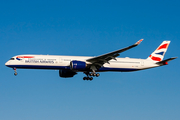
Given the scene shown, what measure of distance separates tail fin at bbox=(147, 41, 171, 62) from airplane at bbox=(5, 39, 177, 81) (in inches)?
74.3

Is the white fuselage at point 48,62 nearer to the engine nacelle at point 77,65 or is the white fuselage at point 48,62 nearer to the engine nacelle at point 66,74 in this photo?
the engine nacelle at point 77,65

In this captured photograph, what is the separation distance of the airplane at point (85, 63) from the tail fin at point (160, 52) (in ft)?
6.19

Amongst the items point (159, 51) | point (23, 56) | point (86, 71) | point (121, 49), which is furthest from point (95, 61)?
point (159, 51)

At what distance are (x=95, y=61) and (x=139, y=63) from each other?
372 inches

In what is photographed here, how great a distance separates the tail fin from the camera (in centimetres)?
5831

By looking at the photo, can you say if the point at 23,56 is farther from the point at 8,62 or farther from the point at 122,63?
the point at 122,63

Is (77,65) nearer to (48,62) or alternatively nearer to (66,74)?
(48,62)

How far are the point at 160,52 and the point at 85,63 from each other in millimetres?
16988

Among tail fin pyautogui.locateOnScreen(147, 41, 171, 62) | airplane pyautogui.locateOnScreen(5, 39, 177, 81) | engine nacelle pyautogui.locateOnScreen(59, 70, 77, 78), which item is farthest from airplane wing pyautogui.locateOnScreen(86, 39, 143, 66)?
tail fin pyautogui.locateOnScreen(147, 41, 171, 62)

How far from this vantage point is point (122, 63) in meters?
54.2

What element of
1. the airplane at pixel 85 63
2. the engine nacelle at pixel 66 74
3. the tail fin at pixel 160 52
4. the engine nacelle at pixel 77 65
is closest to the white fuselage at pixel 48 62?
the airplane at pixel 85 63

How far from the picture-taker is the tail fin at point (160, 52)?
5831 cm

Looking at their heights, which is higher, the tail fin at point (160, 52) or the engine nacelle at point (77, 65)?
the tail fin at point (160, 52)

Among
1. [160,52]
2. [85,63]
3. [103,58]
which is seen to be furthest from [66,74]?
[160,52]
